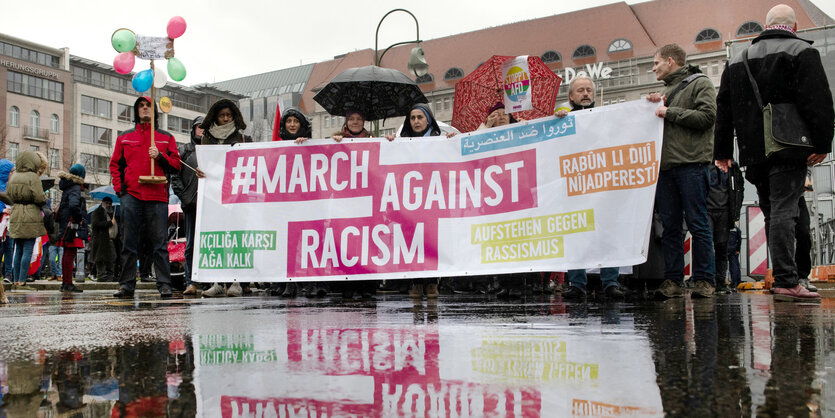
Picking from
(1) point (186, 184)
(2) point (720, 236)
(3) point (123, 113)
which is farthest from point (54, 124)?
(2) point (720, 236)

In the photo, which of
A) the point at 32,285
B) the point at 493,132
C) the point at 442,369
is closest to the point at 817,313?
the point at 442,369

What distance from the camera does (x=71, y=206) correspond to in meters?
11.3

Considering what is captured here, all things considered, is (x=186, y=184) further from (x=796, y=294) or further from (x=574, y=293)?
(x=796, y=294)

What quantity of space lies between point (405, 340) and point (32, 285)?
10.6 m

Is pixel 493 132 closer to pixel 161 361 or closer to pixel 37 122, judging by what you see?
pixel 161 361

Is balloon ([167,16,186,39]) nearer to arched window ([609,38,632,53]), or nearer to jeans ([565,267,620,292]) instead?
→ jeans ([565,267,620,292])

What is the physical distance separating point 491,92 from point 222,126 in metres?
4.11

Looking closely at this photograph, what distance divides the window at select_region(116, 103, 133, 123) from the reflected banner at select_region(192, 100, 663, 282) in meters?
74.6

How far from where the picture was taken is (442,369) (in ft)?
7.12

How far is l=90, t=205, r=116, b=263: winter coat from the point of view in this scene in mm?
14945

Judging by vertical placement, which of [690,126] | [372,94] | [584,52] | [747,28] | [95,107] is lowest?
[690,126]

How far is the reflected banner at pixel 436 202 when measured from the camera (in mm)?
→ 6211

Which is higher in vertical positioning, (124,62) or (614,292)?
(124,62)

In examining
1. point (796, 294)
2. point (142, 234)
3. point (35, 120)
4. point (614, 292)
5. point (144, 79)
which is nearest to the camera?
point (796, 294)
